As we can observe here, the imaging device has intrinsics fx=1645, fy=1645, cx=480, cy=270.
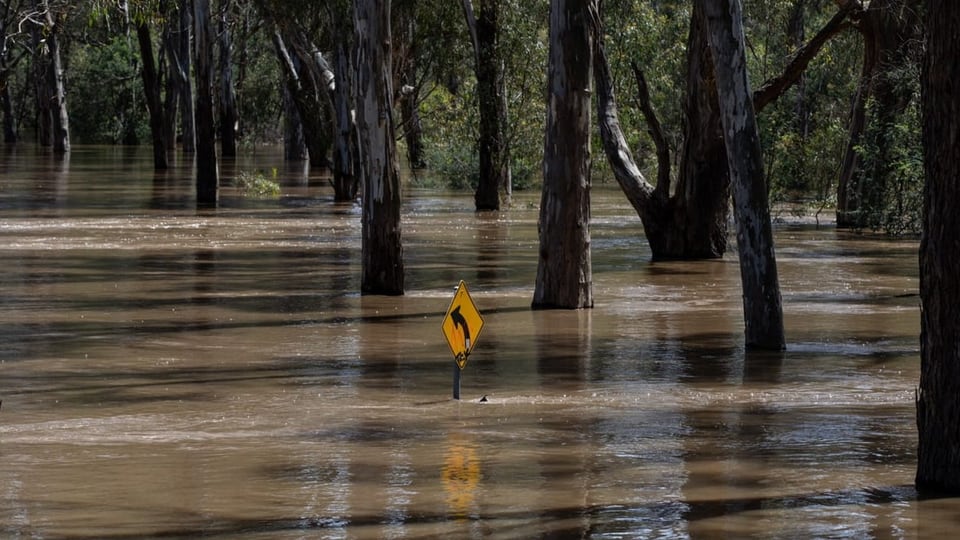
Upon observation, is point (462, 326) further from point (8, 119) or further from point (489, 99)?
point (8, 119)

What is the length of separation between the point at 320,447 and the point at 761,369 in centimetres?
447

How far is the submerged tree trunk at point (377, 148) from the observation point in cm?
1666

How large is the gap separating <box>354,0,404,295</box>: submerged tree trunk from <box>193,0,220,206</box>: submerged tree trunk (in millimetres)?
14564

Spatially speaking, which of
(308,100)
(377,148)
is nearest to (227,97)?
(308,100)

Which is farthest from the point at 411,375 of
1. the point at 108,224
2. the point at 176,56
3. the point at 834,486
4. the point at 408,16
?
the point at 176,56

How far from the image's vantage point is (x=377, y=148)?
16.9 metres

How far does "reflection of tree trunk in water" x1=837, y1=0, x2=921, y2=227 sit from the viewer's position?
78.8ft

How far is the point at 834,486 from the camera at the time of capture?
8.10 m

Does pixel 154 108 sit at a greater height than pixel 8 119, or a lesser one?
lesser

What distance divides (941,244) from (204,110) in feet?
85.0

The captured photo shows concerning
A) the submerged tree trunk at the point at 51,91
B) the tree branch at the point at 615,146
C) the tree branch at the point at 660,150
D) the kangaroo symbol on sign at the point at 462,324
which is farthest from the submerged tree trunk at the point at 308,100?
the kangaroo symbol on sign at the point at 462,324

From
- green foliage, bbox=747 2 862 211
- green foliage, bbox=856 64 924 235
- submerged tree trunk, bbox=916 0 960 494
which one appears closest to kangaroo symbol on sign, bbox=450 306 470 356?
submerged tree trunk, bbox=916 0 960 494

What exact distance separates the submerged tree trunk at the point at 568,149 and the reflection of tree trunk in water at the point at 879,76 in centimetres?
848

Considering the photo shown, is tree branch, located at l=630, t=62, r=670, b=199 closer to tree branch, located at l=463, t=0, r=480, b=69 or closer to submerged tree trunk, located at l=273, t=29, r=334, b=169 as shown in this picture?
tree branch, located at l=463, t=0, r=480, b=69
